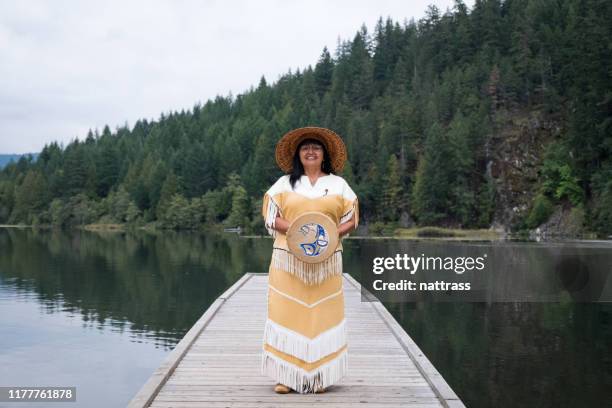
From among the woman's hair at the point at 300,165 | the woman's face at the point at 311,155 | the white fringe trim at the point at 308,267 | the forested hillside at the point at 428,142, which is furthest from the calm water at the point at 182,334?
the forested hillside at the point at 428,142

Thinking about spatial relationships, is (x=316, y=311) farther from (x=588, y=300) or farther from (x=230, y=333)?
(x=588, y=300)

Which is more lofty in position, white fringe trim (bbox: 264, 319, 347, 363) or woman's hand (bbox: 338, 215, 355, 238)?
woman's hand (bbox: 338, 215, 355, 238)

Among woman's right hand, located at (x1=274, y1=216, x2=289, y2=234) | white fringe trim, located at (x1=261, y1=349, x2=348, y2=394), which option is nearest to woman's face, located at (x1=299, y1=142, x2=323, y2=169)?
woman's right hand, located at (x1=274, y1=216, x2=289, y2=234)

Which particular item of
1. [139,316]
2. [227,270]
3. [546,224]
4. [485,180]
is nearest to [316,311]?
[139,316]

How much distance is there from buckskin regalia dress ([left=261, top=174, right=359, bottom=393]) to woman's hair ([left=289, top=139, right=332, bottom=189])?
65 mm

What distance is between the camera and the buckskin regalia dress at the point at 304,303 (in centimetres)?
575

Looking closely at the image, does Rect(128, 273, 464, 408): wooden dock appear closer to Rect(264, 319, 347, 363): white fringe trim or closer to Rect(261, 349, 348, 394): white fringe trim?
Rect(261, 349, 348, 394): white fringe trim

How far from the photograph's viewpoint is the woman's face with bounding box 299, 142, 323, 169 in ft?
19.6

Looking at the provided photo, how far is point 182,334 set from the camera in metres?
14.1

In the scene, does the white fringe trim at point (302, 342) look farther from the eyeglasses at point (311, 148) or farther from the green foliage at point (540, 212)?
the green foliage at point (540, 212)

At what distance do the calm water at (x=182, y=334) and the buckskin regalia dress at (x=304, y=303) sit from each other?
4.13m

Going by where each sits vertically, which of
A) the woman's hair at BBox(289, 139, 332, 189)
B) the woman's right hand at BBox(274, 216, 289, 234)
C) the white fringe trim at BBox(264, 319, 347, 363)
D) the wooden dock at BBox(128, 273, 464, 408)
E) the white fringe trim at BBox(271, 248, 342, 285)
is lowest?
the wooden dock at BBox(128, 273, 464, 408)

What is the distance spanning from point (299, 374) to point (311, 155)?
1844mm

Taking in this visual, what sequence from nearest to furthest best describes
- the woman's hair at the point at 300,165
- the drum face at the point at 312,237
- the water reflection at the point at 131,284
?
the drum face at the point at 312,237 < the woman's hair at the point at 300,165 < the water reflection at the point at 131,284
